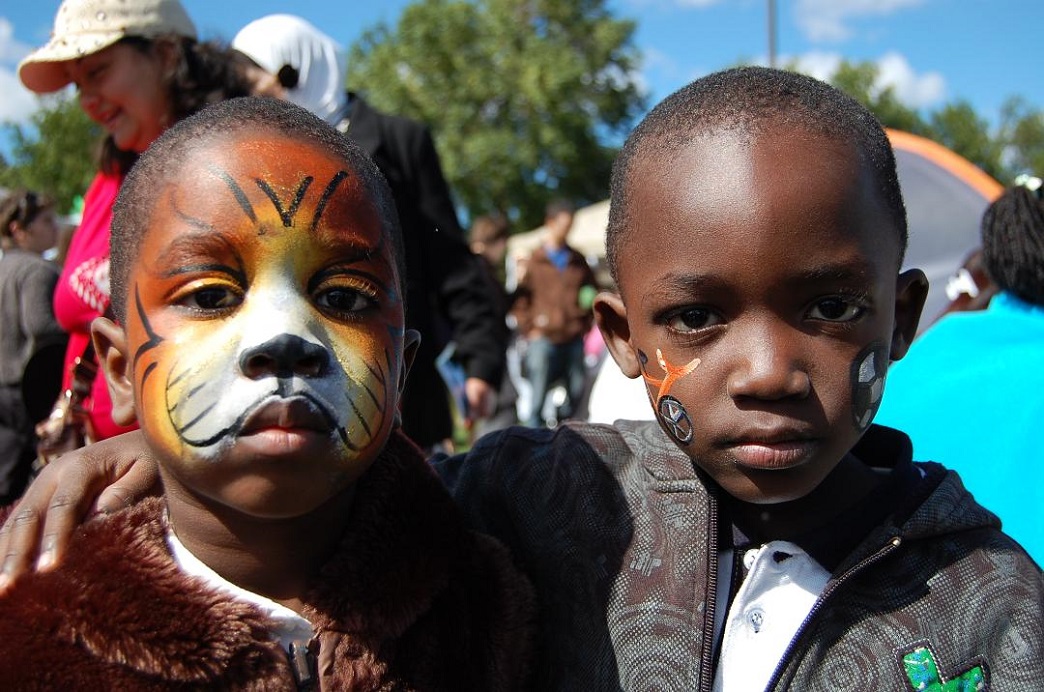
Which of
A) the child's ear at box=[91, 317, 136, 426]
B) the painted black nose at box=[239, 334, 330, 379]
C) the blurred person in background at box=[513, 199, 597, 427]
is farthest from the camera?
the blurred person in background at box=[513, 199, 597, 427]

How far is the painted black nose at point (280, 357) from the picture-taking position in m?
1.26

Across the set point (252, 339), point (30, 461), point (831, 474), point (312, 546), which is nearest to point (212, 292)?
point (252, 339)

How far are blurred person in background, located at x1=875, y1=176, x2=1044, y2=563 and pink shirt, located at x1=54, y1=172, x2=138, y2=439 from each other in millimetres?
1949

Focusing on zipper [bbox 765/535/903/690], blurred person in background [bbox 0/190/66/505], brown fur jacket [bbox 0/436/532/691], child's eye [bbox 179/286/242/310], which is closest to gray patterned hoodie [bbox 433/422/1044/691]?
zipper [bbox 765/535/903/690]

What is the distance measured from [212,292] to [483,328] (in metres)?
1.85

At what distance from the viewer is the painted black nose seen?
4.14 feet

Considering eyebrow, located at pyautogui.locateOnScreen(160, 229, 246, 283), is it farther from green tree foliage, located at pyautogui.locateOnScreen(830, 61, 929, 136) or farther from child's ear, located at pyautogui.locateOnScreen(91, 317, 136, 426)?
green tree foliage, located at pyautogui.locateOnScreen(830, 61, 929, 136)

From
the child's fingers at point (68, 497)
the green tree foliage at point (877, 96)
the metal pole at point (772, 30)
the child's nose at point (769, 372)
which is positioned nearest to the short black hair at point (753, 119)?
the child's nose at point (769, 372)

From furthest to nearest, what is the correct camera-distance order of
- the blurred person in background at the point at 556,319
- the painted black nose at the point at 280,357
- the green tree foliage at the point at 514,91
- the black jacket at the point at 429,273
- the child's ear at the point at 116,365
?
the green tree foliage at the point at 514,91, the blurred person in background at the point at 556,319, the black jacket at the point at 429,273, the child's ear at the point at 116,365, the painted black nose at the point at 280,357

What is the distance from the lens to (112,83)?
240 cm

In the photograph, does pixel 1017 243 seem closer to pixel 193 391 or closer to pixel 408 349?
pixel 408 349

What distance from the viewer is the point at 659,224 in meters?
1.54

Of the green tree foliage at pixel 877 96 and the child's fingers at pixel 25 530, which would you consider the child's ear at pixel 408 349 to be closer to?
the child's fingers at pixel 25 530

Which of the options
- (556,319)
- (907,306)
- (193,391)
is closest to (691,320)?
(907,306)
